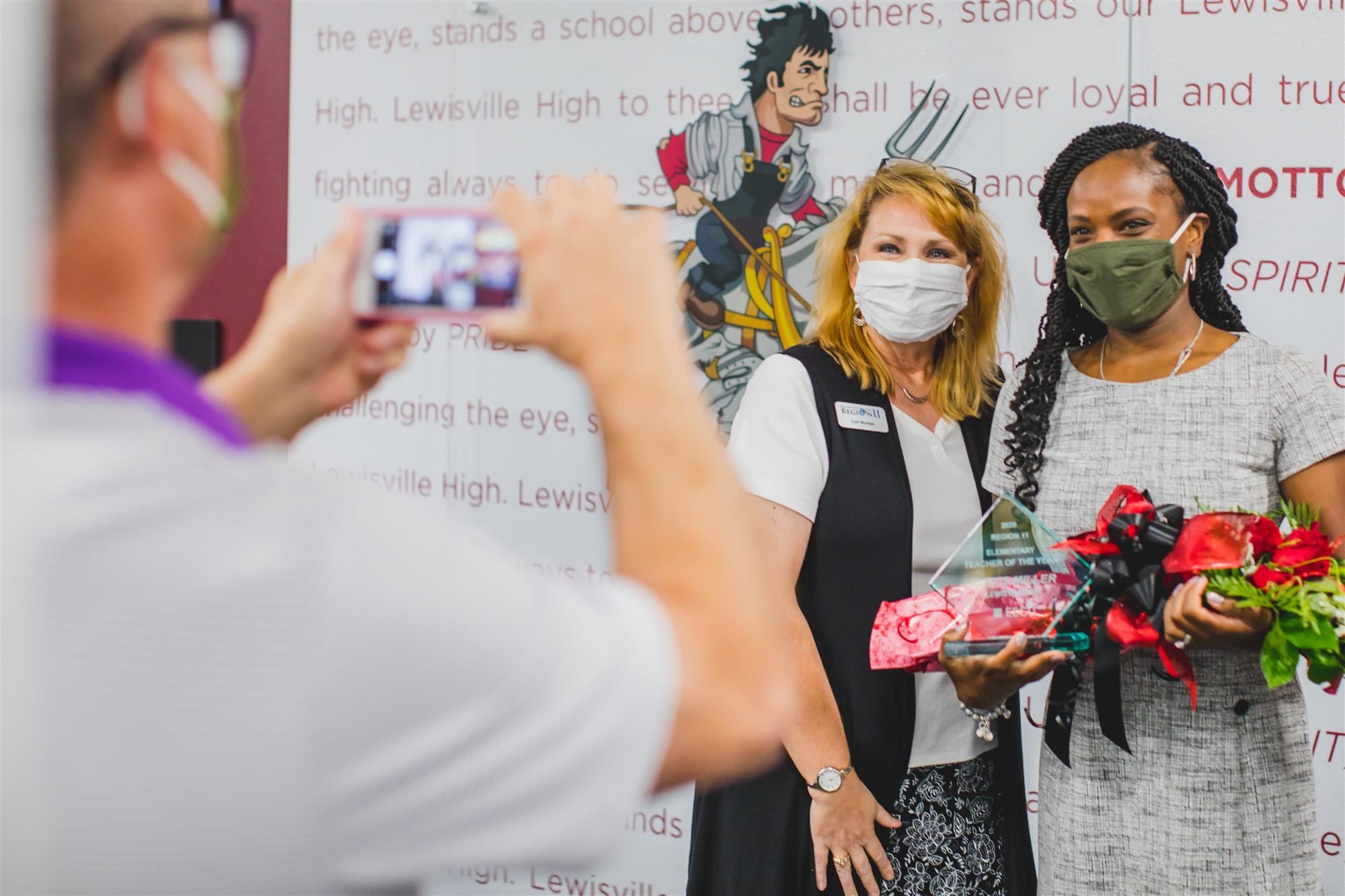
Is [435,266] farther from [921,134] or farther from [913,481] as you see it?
[921,134]

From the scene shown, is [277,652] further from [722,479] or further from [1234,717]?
[1234,717]

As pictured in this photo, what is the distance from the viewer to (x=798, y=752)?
2207 millimetres

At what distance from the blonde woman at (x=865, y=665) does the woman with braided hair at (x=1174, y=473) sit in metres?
0.14

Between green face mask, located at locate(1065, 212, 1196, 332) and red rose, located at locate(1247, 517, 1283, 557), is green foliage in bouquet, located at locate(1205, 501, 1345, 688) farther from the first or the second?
green face mask, located at locate(1065, 212, 1196, 332)

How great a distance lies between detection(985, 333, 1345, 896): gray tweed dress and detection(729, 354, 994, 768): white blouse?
9.2 inches

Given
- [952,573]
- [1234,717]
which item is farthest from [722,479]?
[1234,717]

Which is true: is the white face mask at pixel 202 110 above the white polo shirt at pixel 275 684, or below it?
above

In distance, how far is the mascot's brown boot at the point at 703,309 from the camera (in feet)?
10.9

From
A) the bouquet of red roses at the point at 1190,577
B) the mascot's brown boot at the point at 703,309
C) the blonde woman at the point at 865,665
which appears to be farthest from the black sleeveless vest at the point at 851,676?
the mascot's brown boot at the point at 703,309

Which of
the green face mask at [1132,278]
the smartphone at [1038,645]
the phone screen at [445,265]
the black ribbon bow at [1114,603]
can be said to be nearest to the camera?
the phone screen at [445,265]

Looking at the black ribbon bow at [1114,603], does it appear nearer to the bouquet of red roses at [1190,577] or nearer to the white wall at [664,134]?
the bouquet of red roses at [1190,577]

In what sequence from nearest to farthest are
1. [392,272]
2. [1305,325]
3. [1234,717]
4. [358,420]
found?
[392,272] < [1234,717] < [1305,325] < [358,420]

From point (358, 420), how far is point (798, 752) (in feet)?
7.01

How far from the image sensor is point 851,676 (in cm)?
227
